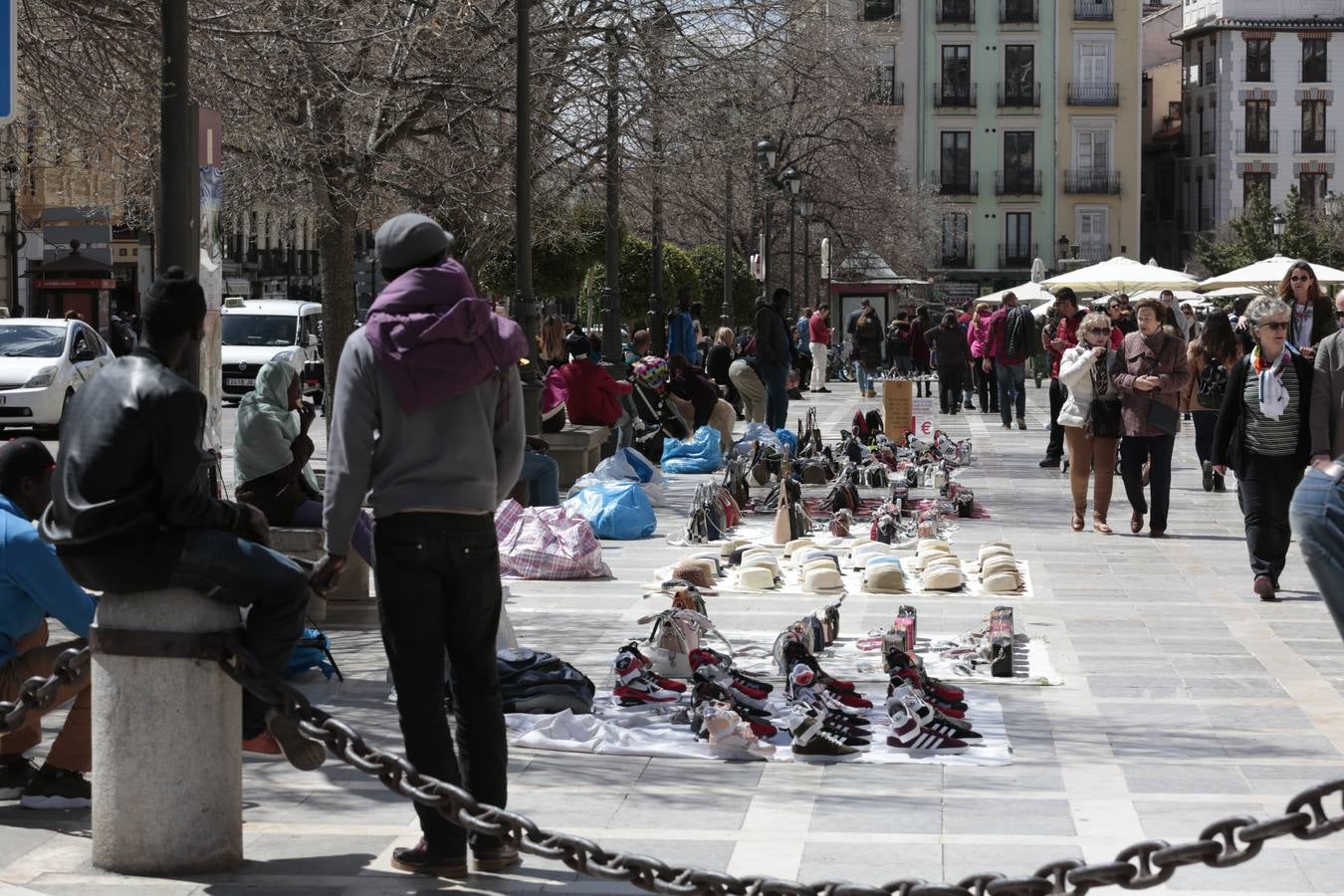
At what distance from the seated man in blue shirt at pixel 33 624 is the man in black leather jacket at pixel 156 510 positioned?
2.26 ft

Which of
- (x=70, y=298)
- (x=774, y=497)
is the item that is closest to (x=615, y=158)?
(x=774, y=497)

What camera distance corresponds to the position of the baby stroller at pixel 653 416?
20.3m

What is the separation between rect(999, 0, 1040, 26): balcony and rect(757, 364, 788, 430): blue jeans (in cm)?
5786

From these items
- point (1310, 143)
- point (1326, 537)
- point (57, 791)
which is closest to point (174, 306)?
point (57, 791)

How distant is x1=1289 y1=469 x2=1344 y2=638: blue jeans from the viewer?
480 cm

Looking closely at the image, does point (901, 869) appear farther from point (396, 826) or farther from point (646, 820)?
point (396, 826)

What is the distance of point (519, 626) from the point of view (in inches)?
414

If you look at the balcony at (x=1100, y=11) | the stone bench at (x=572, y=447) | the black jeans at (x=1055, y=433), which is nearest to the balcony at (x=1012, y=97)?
the balcony at (x=1100, y=11)

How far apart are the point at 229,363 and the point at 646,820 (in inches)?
1038

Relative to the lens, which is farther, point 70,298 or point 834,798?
point 70,298

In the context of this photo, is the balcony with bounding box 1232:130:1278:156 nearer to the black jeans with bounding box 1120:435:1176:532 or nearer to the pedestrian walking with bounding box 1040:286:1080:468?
the pedestrian walking with bounding box 1040:286:1080:468

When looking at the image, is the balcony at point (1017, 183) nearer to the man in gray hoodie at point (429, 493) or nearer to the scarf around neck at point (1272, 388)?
the scarf around neck at point (1272, 388)

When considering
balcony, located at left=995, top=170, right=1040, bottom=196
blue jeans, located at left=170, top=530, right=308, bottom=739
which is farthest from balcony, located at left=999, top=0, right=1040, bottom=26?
blue jeans, located at left=170, top=530, right=308, bottom=739

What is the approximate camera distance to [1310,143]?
267ft
